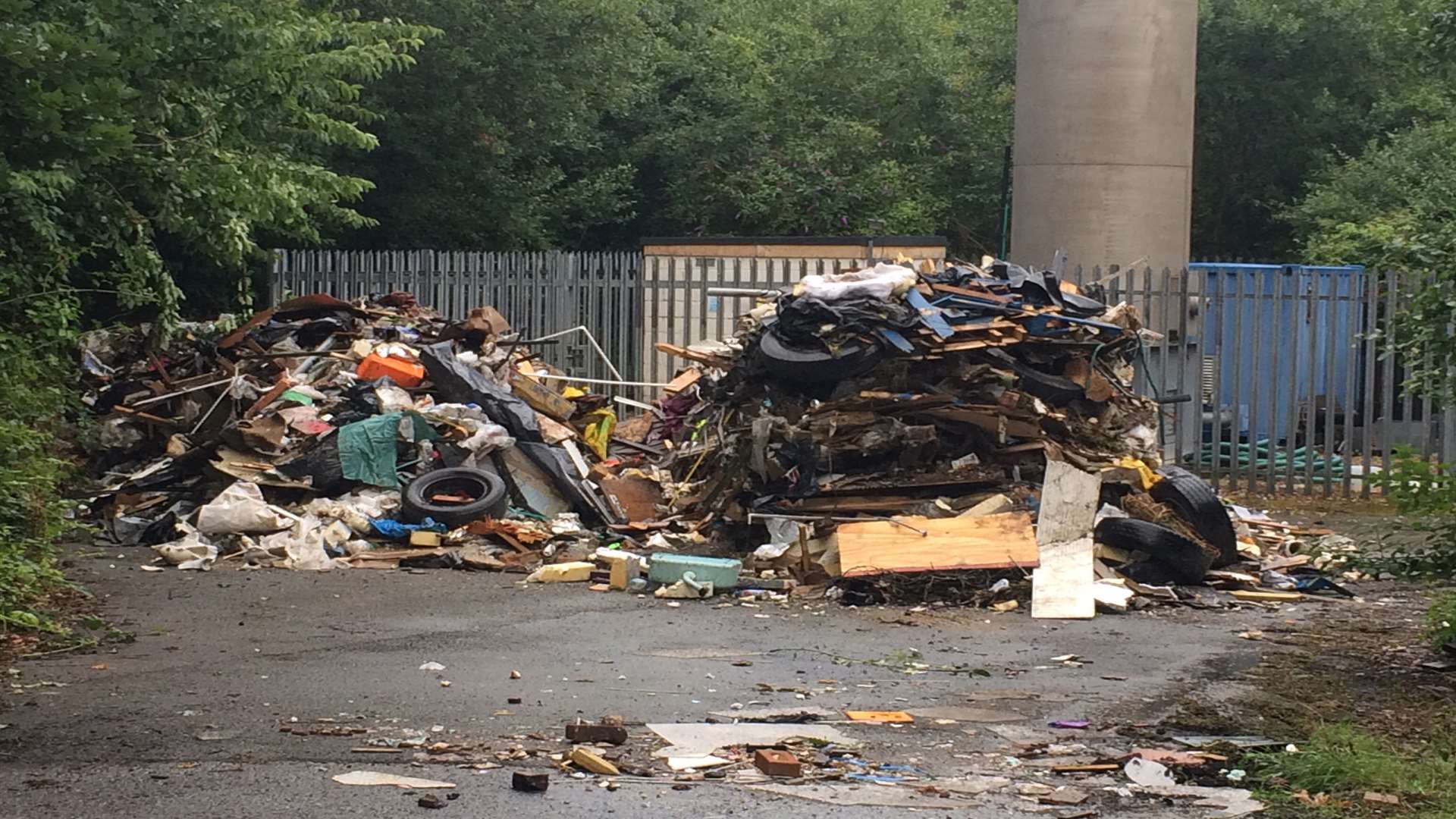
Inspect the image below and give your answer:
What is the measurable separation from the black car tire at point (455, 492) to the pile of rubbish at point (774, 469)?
2 cm

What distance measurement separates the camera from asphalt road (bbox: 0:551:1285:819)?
18.9 ft

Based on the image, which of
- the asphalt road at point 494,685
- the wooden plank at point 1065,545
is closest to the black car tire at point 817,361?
the wooden plank at point 1065,545

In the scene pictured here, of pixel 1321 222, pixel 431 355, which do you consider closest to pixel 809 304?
pixel 431 355

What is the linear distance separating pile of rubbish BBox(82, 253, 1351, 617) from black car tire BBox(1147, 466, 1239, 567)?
2 cm

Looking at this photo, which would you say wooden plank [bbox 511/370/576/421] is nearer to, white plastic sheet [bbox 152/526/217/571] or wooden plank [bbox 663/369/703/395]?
wooden plank [bbox 663/369/703/395]

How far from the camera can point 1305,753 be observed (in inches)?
241

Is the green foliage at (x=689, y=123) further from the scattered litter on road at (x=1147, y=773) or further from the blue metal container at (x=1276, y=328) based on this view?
the scattered litter on road at (x=1147, y=773)

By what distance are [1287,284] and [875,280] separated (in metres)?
6.20

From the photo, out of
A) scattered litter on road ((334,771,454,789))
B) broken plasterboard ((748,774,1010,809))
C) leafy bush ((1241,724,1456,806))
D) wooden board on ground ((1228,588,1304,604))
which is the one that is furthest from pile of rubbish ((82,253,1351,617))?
scattered litter on road ((334,771,454,789))

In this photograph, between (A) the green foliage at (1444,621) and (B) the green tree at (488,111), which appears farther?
(B) the green tree at (488,111)

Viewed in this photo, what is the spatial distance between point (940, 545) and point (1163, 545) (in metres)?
1.58

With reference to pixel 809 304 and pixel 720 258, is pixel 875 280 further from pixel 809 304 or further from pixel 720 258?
pixel 720 258

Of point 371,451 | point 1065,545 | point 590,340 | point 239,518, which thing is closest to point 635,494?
point 371,451

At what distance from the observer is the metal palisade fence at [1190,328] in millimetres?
16141
